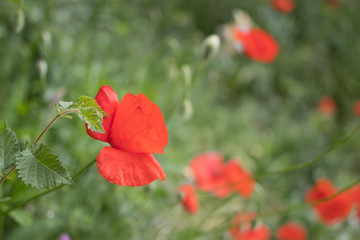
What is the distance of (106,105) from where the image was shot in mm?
485

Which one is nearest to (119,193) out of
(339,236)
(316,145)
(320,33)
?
(339,236)

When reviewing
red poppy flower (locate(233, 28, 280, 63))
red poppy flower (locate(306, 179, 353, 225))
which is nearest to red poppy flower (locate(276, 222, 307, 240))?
red poppy flower (locate(306, 179, 353, 225))

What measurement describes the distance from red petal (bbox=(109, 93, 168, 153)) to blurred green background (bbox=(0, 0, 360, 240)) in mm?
132

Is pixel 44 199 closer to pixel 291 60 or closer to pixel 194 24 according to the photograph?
pixel 194 24

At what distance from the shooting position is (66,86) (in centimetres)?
106

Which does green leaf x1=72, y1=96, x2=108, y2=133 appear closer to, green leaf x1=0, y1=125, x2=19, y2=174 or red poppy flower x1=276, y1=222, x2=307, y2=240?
green leaf x1=0, y1=125, x2=19, y2=174

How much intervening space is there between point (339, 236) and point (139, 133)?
1.27 metres

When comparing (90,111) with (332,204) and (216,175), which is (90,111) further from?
(332,204)

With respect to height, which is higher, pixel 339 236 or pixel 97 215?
pixel 97 215

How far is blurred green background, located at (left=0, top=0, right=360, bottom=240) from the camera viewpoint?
3.24ft

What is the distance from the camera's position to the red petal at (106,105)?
0.48 m

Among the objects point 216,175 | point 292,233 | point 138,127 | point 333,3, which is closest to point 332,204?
point 292,233

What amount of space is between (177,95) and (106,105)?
0.99 meters

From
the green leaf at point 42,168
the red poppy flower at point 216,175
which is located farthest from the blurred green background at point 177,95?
the green leaf at point 42,168
